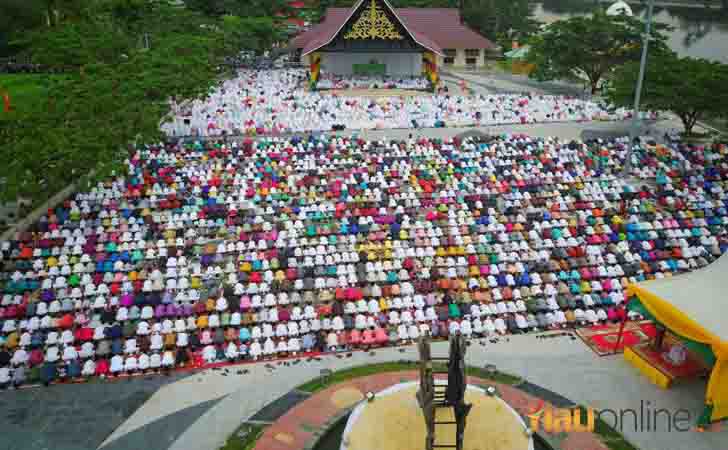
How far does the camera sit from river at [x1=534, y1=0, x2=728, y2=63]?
91312mm

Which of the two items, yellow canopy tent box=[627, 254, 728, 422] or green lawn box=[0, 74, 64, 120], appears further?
green lawn box=[0, 74, 64, 120]

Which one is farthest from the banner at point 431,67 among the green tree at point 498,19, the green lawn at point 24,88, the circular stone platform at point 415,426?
the circular stone platform at point 415,426

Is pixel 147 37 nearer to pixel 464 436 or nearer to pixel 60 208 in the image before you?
pixel 60 208

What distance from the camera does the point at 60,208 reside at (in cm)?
2898

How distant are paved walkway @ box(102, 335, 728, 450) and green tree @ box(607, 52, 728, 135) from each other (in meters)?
23.0

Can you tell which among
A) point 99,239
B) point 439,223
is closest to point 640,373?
point 439,223

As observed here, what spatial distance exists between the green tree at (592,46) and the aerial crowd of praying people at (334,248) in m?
20.2

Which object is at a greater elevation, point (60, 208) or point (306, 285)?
point (60, 208)

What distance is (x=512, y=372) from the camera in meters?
20.1

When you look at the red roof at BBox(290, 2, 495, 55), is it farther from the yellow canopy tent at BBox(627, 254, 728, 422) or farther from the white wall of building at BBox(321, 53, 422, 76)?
the yellow canopy tent at BBox(627, 254, 728, 422)

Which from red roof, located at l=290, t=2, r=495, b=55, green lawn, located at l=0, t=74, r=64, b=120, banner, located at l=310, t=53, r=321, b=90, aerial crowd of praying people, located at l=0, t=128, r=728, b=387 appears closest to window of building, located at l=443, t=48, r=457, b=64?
red roof, located at l=290, t=2, r=495, b=55

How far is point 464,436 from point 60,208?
75.4 feet

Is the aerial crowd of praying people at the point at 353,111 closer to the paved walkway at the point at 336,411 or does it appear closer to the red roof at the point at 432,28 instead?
the red roof at the point at 432,28

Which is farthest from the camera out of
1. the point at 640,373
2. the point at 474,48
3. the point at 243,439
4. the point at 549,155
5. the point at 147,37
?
the point at 474,48
